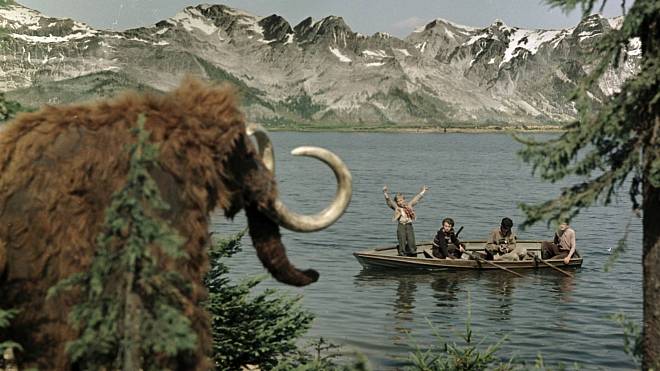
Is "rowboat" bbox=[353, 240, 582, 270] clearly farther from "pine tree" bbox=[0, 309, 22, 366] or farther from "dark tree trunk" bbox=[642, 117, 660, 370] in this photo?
"pine tree" bbox=[0, 309, 22, 366]

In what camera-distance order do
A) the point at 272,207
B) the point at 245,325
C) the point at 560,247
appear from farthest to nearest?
the point at 560,247, the point at 245,325, the point at 272,207

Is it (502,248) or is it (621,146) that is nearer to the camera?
(621,146)

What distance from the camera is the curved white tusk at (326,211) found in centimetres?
554

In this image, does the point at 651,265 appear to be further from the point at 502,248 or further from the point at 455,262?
the point at 502,248

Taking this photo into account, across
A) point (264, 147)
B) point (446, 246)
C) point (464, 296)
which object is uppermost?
point (264, 147)

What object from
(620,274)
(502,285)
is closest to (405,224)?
(502,285)

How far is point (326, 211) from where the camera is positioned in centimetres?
570

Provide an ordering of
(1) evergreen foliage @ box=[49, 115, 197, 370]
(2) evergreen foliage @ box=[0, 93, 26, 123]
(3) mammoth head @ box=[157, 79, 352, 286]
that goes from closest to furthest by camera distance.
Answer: (1) evergreen foliage @ box=[49, 115, 197, 370] → (3) mammoth head @ box=[157, 79, 352, 286] → (2) evergreen foliage @ box=[0, 93, 26, 123]

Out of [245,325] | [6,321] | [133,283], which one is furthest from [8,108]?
[133,283]

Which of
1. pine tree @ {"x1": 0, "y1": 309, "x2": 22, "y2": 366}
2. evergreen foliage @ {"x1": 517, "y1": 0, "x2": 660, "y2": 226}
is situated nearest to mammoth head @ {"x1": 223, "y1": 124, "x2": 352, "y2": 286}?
evergreen foliage @ {"x1": 517, "y1": 0, "x2": 660, "y2": 226}

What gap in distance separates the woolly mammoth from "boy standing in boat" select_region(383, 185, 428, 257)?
19.2 meters

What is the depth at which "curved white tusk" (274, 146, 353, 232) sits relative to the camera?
5.54 metres

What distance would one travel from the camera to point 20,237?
470 centimetres

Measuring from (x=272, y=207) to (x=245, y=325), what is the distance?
3.09 m
